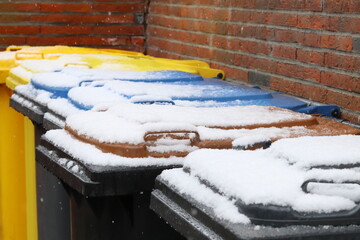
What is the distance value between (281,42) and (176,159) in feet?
6.33

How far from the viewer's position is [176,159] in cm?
235

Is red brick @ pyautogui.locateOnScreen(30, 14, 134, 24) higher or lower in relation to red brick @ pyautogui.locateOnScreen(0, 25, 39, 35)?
higher

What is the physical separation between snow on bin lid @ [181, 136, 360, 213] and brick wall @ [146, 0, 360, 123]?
4.90 feet

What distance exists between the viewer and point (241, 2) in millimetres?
4531

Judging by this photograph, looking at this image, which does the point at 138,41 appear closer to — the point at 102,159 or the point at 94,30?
the point at 94,30

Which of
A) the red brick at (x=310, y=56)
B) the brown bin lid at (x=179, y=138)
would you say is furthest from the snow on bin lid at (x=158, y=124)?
the red brick at (x=310, y=56)

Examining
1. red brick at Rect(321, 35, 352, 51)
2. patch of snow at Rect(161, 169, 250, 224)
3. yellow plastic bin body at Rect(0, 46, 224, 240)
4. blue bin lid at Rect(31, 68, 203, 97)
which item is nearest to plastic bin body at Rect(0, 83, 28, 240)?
yellow plastic bin body at Rect(0, 46, 224, 240)

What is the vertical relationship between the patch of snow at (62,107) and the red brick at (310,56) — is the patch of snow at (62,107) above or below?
below

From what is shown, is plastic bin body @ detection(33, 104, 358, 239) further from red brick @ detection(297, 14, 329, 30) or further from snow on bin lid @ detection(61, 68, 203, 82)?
red brick @ detection(297, 14, 329, 30)

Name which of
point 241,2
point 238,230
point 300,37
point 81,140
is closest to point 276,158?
point 238,230

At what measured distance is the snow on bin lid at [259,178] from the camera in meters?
1.78

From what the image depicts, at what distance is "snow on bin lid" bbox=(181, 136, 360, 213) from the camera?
5.83ft

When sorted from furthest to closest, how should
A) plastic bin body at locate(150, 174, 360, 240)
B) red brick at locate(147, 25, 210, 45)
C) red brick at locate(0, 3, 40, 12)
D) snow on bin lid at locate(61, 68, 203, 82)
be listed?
red brick at locate(0, 3, 40, 12), red brick at locate(147, 25, 210, 45), snow on bin lid at locate(61, 68, 203, 82), plastic bin body at locate(150, 174, 360, 240)

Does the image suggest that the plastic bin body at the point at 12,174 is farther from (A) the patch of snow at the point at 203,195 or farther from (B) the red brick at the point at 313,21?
(A) the patch of snow at the point at 203,195
